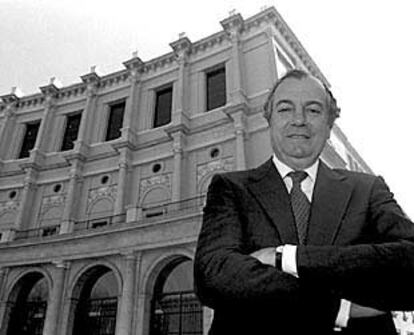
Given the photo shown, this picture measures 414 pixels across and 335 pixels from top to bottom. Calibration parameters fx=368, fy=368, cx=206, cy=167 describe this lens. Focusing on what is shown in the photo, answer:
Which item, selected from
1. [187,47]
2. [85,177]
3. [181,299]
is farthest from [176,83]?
[181,299]

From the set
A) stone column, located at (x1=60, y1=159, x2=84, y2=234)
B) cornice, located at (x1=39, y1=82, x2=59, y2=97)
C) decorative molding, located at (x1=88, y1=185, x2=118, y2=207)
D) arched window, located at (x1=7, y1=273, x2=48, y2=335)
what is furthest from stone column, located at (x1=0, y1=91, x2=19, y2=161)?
arched window, located at (x1=7, y1=273, x2=48, y2=335)

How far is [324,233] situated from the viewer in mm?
1373

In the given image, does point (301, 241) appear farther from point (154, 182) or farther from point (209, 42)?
point (209, 42)

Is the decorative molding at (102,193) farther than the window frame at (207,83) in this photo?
No

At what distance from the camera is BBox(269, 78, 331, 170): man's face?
1.59 meters

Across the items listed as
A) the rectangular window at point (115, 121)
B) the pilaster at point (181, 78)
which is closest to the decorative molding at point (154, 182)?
the pilaster at point (181, 78)

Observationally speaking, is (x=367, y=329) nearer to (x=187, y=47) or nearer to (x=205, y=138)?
(x=205, y=138)

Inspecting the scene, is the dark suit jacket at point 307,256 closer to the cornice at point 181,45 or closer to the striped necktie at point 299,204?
the striped necktie at point 299,204

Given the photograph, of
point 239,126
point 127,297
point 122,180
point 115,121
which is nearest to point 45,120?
point 115,121

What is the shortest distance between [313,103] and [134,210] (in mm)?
14106

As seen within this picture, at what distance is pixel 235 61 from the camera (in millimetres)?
18156

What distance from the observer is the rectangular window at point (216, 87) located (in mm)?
18828

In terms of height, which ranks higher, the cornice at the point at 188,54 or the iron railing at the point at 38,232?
the cornice at the point at 188,54

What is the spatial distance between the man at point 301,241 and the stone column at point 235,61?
15.4m
